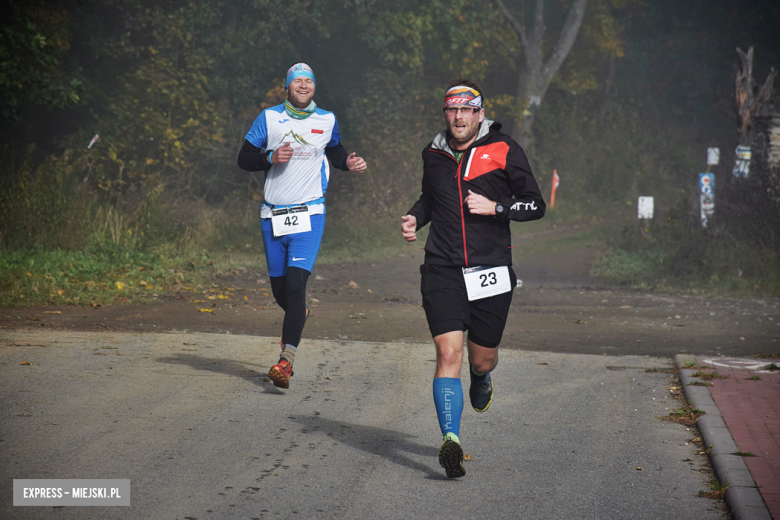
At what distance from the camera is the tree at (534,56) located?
3144 centimetres

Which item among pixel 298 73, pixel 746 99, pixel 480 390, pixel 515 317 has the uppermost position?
pixel 746 99

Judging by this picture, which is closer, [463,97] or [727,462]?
[727,462]

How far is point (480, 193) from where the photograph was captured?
4.85 m

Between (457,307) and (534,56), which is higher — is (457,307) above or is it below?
below

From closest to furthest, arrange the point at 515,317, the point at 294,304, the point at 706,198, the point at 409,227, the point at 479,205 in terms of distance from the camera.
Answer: the point at 479,205
the point at 409,227
the point at 294,304
the point at 515,317
the point at 706,198

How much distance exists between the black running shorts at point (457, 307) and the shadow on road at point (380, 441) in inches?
30.3

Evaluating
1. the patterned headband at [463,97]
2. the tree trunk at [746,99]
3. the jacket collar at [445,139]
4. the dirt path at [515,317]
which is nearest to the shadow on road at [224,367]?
the dirt path at [515,317]

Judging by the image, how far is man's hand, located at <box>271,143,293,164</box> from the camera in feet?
20.3

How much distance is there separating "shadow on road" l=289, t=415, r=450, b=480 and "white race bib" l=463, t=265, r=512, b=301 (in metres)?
1.03

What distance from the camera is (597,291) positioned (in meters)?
14.1

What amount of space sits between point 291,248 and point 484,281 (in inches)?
86.9

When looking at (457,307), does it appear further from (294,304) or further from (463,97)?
(294,304)

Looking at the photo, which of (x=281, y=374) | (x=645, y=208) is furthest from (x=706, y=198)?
(x=281, y=374)

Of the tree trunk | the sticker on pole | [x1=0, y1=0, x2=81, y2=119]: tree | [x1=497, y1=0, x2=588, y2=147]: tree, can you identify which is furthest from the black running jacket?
[x1=497, y1=0, x2=588, y2=147]: tree
